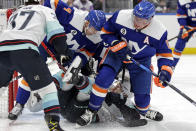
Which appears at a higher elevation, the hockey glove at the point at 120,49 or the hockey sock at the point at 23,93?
the hockey glove at the point at 120,49

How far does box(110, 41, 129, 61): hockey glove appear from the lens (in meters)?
2.36

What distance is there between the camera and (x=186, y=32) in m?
4.70

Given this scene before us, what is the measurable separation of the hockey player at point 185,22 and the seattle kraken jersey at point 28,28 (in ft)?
9.46

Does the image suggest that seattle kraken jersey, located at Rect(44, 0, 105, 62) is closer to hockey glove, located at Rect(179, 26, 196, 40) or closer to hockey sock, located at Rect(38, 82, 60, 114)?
hockey sock, located at Rect(38, 82, 60, 114)

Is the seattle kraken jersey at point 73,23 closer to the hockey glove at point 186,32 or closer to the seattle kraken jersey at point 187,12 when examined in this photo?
the hockey glove at point 186,32

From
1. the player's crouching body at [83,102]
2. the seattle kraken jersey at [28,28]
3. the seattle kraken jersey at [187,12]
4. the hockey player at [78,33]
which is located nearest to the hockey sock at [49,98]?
the seattle kraken jersey at [28,28]

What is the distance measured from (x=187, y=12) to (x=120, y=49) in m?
2.75

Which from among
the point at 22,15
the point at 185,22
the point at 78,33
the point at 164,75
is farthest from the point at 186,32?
the point at 22,15

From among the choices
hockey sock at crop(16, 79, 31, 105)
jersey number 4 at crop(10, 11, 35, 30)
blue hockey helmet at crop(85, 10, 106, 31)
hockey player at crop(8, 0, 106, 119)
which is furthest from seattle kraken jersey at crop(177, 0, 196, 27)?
jersey number 4 at crop(10, 11, 35, 30)

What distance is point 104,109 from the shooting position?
258 centimetres

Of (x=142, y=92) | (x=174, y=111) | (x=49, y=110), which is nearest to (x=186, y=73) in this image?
(x=174, y=111)

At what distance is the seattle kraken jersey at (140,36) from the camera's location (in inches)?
94.3

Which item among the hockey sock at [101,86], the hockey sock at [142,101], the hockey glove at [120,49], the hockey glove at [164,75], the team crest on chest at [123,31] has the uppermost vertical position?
the team crest on chest at [123,31]

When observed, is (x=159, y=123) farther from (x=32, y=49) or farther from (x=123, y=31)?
(x=32, y=49)
